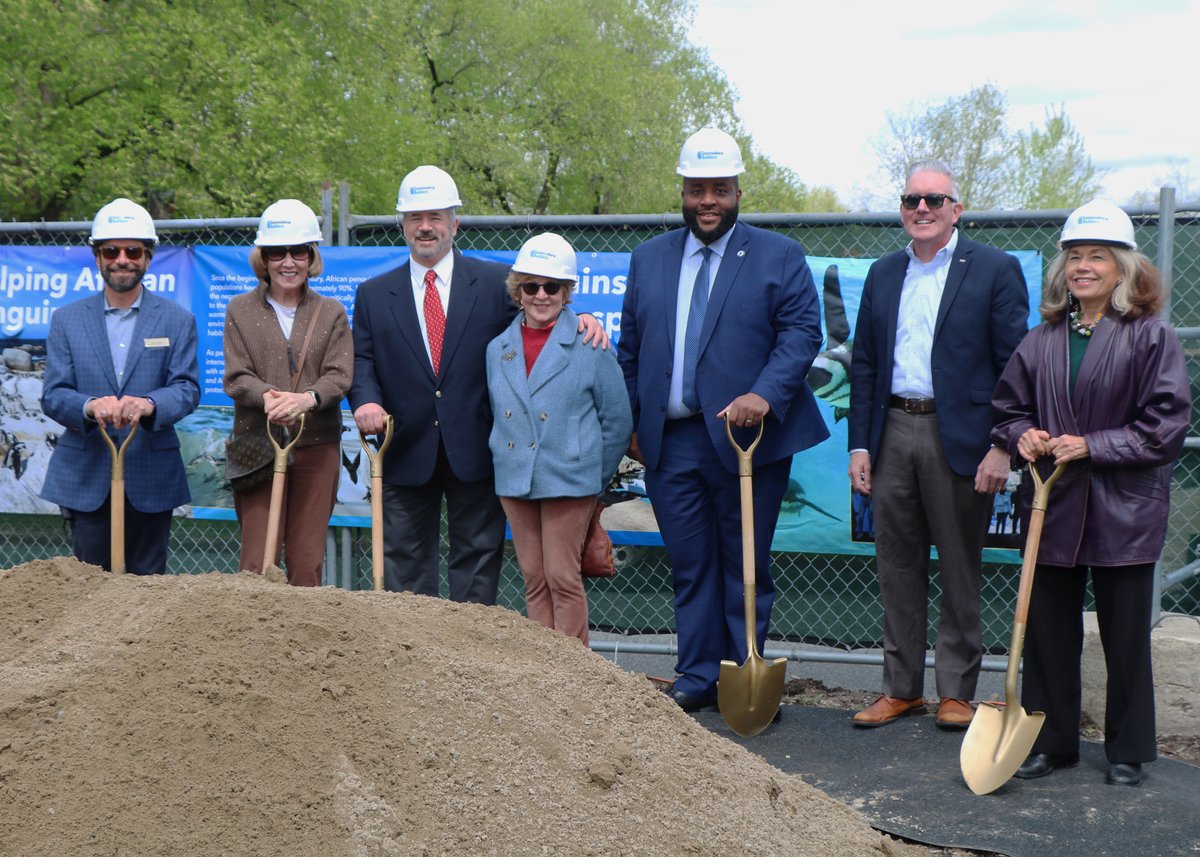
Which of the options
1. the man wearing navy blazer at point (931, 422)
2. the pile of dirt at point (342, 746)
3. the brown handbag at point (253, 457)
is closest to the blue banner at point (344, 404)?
the man wearing navy blazer at point (931, 422)

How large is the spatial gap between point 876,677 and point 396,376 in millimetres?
3660

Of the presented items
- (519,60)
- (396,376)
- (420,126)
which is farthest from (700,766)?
(519,60)

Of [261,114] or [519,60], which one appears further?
[519,60]

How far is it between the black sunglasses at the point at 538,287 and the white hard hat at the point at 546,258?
66mm

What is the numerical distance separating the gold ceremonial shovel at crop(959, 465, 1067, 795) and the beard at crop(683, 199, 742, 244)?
5.88 ft

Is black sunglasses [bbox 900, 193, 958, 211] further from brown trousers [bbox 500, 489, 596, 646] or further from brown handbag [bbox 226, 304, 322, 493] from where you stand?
brown handbag [bbox 226, 304, 322, 493]

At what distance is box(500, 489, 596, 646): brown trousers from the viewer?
5809 mm

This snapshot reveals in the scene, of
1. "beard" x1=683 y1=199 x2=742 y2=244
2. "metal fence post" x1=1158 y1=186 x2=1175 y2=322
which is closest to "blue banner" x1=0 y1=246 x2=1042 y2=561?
"metal fence post" x1=1158 y1=186 x2=1175 y2=322

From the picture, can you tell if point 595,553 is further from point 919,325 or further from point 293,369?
point 919,325

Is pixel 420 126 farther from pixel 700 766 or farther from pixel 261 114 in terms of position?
pixel 700 766

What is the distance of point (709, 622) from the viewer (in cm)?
610

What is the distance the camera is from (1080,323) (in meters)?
5.16

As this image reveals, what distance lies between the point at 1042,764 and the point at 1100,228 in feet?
7.02

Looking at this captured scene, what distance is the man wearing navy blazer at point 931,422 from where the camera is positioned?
571 centimetres
